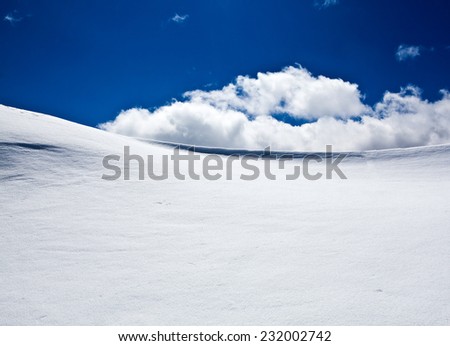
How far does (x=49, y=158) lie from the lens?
6.30 metres

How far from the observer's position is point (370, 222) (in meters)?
4.07

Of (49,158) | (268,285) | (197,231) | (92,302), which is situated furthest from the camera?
(49,158)

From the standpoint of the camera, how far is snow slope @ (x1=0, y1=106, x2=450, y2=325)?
2.39m

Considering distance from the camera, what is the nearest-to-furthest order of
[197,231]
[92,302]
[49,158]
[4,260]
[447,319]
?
1. [447,319]
2. [92,302]
3. [4,260]
4. [197,231]
5. [49,158]

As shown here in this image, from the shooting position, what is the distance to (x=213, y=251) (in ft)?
10.9

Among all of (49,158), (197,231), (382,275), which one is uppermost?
(49,158)

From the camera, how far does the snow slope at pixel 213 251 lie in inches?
94.0

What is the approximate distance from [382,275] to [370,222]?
1.38 m

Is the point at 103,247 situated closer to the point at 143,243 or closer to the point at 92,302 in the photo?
the point at 143,243

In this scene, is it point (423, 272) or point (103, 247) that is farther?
point (103, 247)

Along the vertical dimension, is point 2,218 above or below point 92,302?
above

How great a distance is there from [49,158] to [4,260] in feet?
12.0

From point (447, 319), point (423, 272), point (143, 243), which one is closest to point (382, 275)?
point (423, 272)
